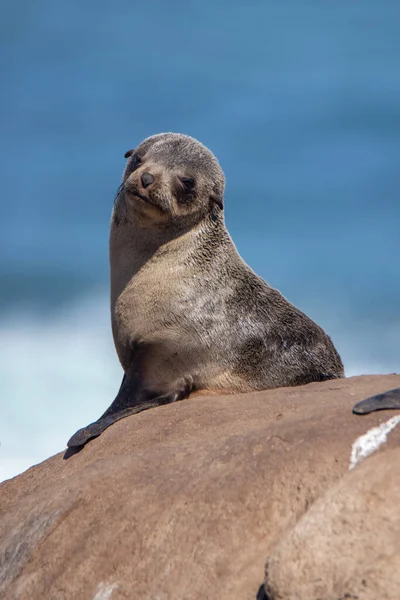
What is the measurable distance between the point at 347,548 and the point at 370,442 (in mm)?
1444

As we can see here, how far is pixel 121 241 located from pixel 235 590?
5.76m

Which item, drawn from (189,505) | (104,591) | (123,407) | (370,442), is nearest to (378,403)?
(370,442)

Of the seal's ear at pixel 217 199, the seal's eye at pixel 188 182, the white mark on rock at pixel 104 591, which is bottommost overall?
the white mark on rock at pixel 104 591

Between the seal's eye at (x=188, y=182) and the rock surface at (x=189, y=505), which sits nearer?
the rock surface at (x=189, y=505)

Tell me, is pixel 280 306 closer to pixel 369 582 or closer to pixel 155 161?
pixel 155 161

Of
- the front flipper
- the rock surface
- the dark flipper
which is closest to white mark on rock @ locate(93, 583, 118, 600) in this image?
the rock surface

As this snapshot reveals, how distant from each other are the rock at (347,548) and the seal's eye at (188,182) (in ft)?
18.2

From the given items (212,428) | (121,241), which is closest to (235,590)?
(212,428)

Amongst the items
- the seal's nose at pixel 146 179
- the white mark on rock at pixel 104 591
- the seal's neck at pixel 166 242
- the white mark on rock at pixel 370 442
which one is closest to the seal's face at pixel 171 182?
the seal's nose at pixel 146 179

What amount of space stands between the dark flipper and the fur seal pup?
10.2ft

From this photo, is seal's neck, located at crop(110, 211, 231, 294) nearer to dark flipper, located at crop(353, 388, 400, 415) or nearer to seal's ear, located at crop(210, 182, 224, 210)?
seal's ear, located at crop(210, 182, 224, 210)

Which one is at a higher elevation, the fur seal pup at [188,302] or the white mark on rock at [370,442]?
the fur seal pup at [188,302]

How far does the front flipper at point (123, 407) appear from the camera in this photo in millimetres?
9445

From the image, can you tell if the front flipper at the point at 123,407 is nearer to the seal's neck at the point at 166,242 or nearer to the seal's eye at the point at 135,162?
the seal's neck at the point at 166,242
